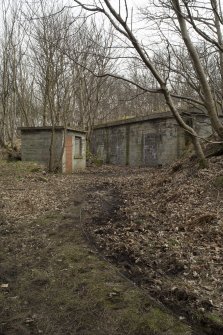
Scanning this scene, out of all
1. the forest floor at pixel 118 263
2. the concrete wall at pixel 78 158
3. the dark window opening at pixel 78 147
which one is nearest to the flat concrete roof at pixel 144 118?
the concrete wall at pixel 78 158

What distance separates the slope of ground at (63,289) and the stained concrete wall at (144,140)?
13.8 meters

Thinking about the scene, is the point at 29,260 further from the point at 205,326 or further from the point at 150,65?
the point at 150,65

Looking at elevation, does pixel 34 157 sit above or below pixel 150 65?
below

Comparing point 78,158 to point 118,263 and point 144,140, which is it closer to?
point 144,140

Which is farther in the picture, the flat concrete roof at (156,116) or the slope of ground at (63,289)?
the flat concrete roof at (156,116)

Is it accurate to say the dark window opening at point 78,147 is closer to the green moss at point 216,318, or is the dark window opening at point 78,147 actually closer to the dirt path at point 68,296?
the dirt path at point 68,296

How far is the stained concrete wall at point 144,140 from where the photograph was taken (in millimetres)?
23266

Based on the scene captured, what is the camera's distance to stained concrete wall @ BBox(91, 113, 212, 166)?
2327 centimetres

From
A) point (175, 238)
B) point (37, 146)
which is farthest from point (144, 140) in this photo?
point (175, 238)

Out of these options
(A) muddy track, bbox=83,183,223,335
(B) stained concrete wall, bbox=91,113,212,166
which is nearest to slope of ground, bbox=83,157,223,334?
(A) muddy track, bbox=83,183,223,335

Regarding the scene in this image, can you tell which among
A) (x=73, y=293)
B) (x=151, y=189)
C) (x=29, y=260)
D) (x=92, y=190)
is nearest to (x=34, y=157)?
(x=92, y=190)

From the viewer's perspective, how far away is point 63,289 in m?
5.23

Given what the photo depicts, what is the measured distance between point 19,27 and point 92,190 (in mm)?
14420

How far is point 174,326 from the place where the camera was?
4.15m
